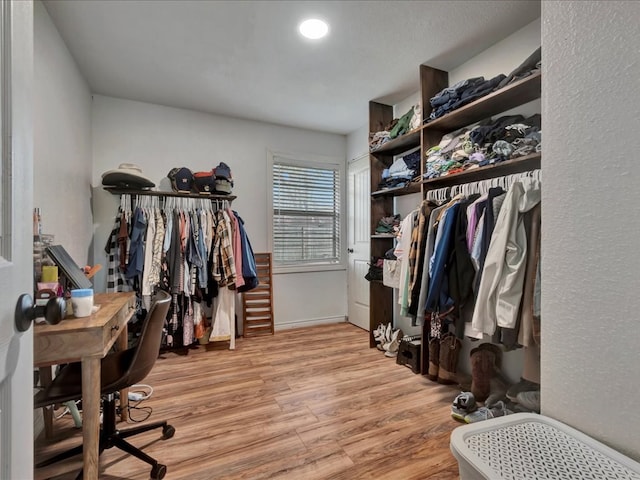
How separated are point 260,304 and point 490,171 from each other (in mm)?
2630

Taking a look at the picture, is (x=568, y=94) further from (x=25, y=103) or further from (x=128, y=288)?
(x=128, y=288)

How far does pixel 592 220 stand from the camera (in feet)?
2.22

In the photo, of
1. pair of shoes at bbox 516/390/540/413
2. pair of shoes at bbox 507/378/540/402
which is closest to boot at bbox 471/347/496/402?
pair of shoes at bbox 507/378/540/402

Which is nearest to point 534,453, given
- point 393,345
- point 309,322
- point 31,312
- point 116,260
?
point 31,312

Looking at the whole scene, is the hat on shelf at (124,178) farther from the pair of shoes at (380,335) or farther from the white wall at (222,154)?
the pair of shoes at (380,335)

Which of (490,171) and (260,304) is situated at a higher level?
(490,171)

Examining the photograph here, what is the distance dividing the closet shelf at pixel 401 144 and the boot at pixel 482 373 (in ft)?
5.73

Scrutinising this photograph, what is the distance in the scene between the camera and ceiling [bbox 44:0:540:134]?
72.2 inches

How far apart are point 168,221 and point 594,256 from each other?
2.99 metres

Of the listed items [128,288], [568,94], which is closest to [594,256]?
[568,94]

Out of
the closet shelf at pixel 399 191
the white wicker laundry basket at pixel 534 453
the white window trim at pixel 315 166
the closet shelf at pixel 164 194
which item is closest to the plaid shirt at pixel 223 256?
the closet shelf at pixel 164 194

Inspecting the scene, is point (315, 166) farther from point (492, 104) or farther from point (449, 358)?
point (449, 358)

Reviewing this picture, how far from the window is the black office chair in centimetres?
222

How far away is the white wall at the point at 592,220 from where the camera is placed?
24.6 inches
